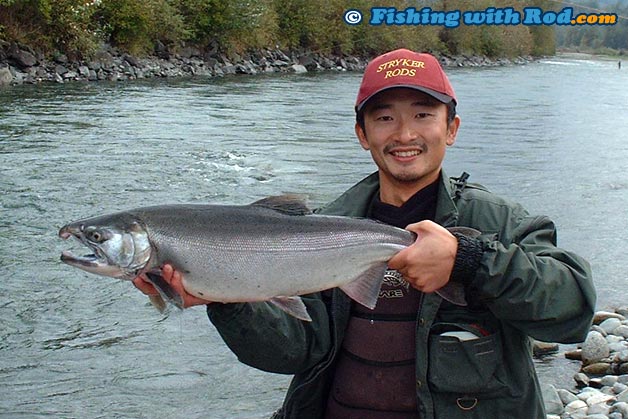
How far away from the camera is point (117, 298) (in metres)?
6.63

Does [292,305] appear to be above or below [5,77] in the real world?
above

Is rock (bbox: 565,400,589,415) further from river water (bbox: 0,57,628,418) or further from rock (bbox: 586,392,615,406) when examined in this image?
river water (bbox: 0,57,628,418)

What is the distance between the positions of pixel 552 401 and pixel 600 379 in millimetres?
721

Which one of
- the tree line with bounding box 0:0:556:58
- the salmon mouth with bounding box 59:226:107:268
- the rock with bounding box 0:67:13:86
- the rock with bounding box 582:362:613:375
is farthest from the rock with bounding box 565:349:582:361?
the tree line with bounding box 0:0:556:58

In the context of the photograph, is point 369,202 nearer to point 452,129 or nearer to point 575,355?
point 452,129

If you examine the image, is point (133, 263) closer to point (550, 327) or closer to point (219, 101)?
point (550, 327)

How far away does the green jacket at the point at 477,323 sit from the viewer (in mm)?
2568

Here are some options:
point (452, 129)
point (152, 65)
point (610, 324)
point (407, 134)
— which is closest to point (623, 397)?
point (610, 324)

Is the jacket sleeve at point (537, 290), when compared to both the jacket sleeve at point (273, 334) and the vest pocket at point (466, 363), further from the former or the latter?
the jacket sleeve at point (273, 334)

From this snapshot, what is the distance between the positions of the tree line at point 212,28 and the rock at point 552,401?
25.3 meters

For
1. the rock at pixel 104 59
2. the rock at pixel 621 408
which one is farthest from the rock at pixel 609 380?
the rock at pixel 104 59

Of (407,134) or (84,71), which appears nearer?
(407,134)

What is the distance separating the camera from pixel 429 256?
2.51m

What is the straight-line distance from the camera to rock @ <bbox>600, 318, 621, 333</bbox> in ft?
20.4
